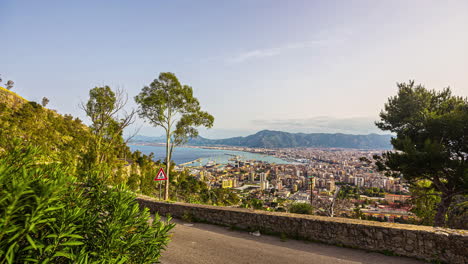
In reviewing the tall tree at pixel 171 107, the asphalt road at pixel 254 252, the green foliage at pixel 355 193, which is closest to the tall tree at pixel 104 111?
the tall tree at pixel 171 107

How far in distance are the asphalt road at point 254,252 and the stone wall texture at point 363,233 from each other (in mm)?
239

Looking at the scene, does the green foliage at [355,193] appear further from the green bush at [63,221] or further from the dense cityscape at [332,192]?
the green bush at [63,221]

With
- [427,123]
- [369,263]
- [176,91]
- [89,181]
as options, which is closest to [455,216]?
[427,123]

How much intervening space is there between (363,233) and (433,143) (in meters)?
7.04

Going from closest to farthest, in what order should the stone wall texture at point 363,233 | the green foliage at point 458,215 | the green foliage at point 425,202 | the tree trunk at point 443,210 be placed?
the stone wall texture at point 363,233 < the green foliage at point 458,215 < the tree trunk at point 443,210 < the green foliage at point 425,202

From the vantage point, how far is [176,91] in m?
13.5

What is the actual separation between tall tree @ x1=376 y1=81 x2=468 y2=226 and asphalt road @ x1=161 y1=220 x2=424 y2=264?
6.58m

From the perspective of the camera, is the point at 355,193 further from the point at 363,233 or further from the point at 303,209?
the point at 363,233

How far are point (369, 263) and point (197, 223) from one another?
5.50m

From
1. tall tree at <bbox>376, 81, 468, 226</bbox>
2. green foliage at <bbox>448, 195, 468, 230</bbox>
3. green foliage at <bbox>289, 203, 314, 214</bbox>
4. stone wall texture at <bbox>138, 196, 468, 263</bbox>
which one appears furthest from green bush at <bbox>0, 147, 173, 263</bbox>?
green foliage at <bbox>448, 195, 468, 230</bbox>

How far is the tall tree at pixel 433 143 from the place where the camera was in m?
8.62

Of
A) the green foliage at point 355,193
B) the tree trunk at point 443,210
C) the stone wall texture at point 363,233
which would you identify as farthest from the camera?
the green foliage at point 355,193

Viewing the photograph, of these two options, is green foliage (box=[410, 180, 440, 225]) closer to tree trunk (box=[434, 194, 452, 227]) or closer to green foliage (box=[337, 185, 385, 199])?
tree trunk (box=[434, 194, 452, 227])

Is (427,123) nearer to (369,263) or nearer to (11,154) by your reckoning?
(369,263)
